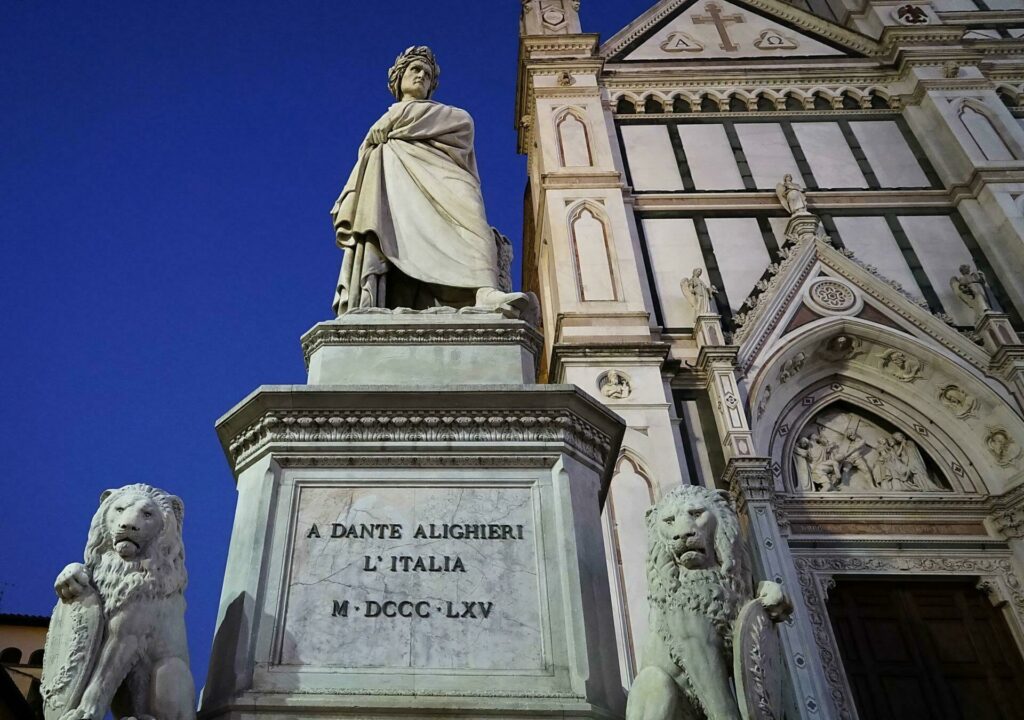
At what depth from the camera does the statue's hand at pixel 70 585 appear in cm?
315

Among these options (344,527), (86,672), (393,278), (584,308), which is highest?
(584,308)

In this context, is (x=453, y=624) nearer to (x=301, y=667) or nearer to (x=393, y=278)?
(x=301, y=667)

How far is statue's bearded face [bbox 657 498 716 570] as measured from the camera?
3.46 metres

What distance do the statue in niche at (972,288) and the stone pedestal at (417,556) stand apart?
33.6 feet

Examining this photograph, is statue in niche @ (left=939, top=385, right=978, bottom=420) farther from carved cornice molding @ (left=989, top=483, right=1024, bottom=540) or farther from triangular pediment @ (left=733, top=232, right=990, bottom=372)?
carved cornice molding @ (left=989, top=483, right=1024, bottom=540)

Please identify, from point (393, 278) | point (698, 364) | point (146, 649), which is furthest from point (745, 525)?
point (146, 649)

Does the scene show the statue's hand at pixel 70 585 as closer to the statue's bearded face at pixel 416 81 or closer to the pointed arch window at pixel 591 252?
the statue's bearded face at pixel 416 81

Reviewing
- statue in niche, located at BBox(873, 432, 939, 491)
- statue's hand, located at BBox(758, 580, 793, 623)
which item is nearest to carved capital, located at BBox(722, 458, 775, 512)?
statue in niche, located at BBox(873, 432, 939, 491)

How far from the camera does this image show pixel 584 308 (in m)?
12.4

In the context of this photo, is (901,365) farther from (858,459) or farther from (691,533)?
(691,533)

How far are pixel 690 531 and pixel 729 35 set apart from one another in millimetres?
17504

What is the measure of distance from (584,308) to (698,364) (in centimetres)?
174

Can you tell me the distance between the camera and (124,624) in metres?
3.14

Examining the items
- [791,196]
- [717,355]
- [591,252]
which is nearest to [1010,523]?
[717,355]
